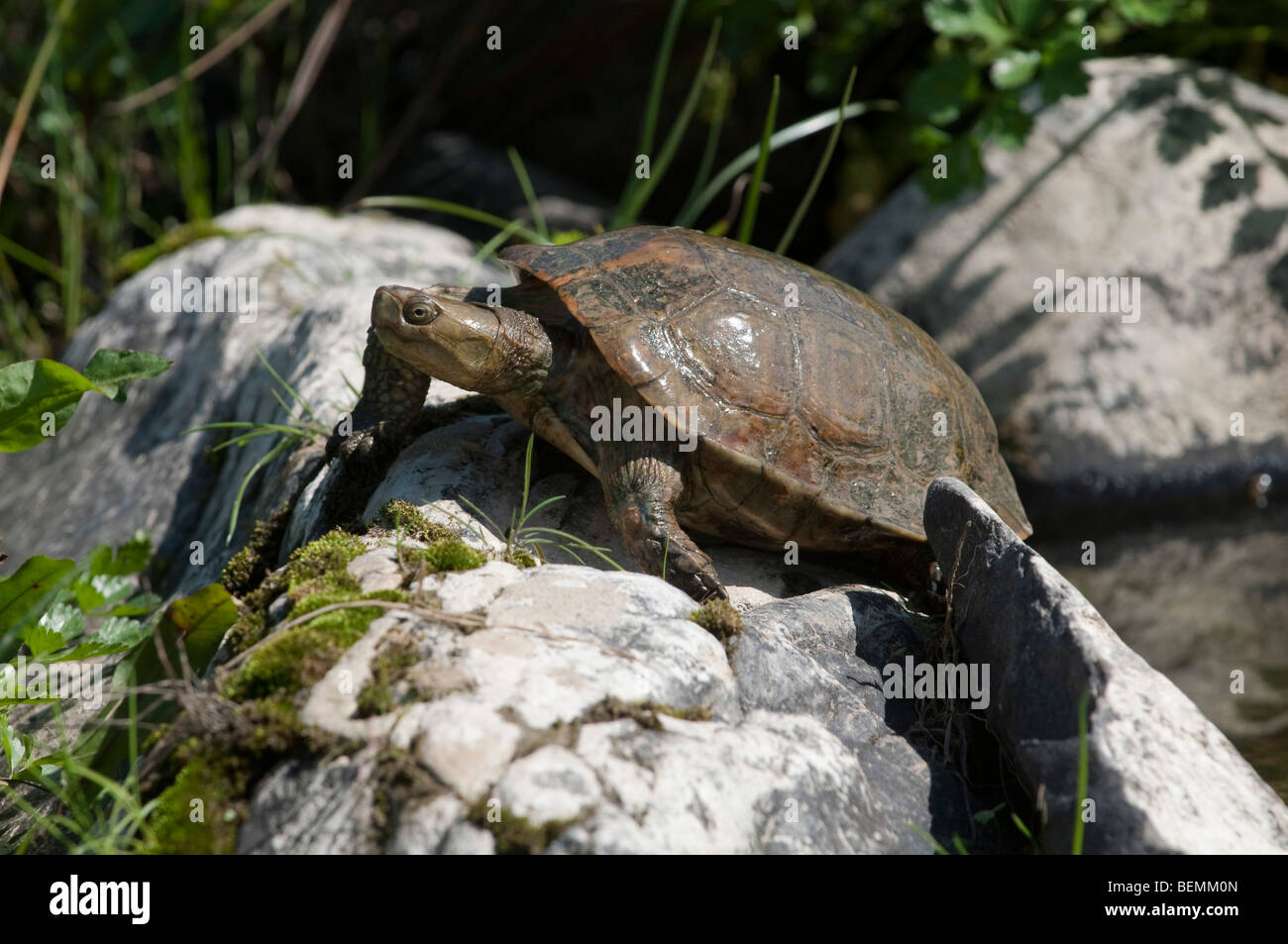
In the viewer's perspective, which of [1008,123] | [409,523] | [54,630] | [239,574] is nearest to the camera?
[409,523]

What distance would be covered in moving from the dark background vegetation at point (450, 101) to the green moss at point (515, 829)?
14.7 feet

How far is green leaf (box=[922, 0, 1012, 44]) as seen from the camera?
5078 millimetres

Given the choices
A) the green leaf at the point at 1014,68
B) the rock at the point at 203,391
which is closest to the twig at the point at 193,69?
the rock at the point at 203,391

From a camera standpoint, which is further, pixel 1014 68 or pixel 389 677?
pixel 1014 68

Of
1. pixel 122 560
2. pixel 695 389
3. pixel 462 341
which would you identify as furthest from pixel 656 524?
pixel 122 560

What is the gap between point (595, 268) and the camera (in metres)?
3.15

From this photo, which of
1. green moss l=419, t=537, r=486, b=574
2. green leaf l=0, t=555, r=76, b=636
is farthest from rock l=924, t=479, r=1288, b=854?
green leaf l=0, t=555, r=76, b=636

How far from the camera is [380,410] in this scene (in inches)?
131

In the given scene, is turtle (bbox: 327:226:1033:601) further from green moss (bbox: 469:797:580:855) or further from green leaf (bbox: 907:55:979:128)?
green leaf (bbox: 907:55:979:128)

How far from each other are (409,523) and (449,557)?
31 centimetres

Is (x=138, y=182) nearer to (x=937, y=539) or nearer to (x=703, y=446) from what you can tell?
(x=703, y=446)

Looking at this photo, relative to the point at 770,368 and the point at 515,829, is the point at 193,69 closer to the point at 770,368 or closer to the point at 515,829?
the point at 770,368
